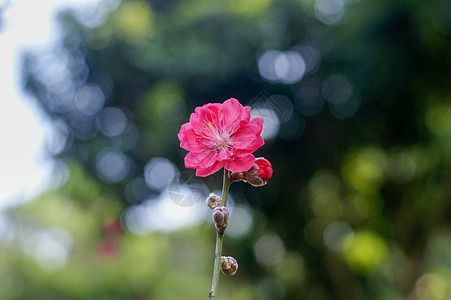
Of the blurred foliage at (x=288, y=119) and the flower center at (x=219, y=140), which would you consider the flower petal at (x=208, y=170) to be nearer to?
the flower center at (x=219, y=140)

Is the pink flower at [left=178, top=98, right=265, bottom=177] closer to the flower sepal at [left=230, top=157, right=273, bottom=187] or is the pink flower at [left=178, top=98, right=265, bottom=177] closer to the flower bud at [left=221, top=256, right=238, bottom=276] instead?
the flower sepal at [left=230, top=157, right=273, bottom=187]

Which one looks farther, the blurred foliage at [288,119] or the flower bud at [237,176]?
the blurred foliage at [288,119]

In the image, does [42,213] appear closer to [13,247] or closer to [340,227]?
[13,247]

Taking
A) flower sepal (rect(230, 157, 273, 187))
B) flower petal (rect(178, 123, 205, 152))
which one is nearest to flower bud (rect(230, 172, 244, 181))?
flower sepal (rect(230, 157, 273, 187))

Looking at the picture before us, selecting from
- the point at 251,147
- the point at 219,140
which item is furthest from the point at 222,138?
the point at 251,147

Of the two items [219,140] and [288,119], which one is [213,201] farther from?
[288,119]

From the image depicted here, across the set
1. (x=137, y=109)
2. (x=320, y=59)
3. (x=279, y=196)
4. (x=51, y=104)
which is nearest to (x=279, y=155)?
(x=279, y=196)

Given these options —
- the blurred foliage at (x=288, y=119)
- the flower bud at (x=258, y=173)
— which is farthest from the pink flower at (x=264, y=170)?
the blurred foliage at (x=288, y=119)
